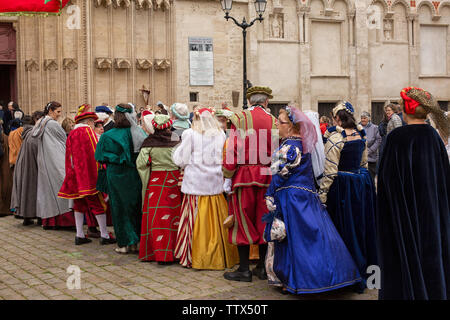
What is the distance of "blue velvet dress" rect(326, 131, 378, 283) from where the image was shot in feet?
18.4

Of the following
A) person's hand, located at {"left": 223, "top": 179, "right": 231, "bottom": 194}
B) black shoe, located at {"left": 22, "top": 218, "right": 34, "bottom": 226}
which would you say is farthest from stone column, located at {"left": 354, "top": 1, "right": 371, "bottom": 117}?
person's hand, located at {"left": 223, "top": 179, "right": 231, "bottom": 194}

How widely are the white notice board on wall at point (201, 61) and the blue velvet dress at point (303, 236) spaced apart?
14537mm

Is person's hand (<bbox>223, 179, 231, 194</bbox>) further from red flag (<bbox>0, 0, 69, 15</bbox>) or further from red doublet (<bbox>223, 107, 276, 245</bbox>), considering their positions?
red flag (<bbox>0, 0, 69, 15</bbox>)

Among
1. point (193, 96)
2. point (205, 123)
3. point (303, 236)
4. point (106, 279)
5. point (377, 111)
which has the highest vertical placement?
point (193, 96)

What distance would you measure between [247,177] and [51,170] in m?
4.58

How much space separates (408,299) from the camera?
3.98m

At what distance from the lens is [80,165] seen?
7.79m

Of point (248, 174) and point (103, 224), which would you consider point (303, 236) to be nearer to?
point (248, 174)

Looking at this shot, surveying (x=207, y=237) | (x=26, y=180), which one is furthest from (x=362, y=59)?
(x=207, y=237)

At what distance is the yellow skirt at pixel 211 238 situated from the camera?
20.8ft

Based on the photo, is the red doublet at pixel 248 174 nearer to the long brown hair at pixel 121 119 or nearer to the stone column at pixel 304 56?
the long brown hair at pixel 121 119

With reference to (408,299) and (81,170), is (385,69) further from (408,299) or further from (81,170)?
(408,299)

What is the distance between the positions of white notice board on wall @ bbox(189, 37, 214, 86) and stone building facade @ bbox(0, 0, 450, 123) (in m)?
0.19

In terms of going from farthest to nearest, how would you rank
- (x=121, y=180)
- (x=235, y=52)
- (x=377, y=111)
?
1. (x=377, y=111)
2. (x=235, y=52)
3. (x=121, y=180)
